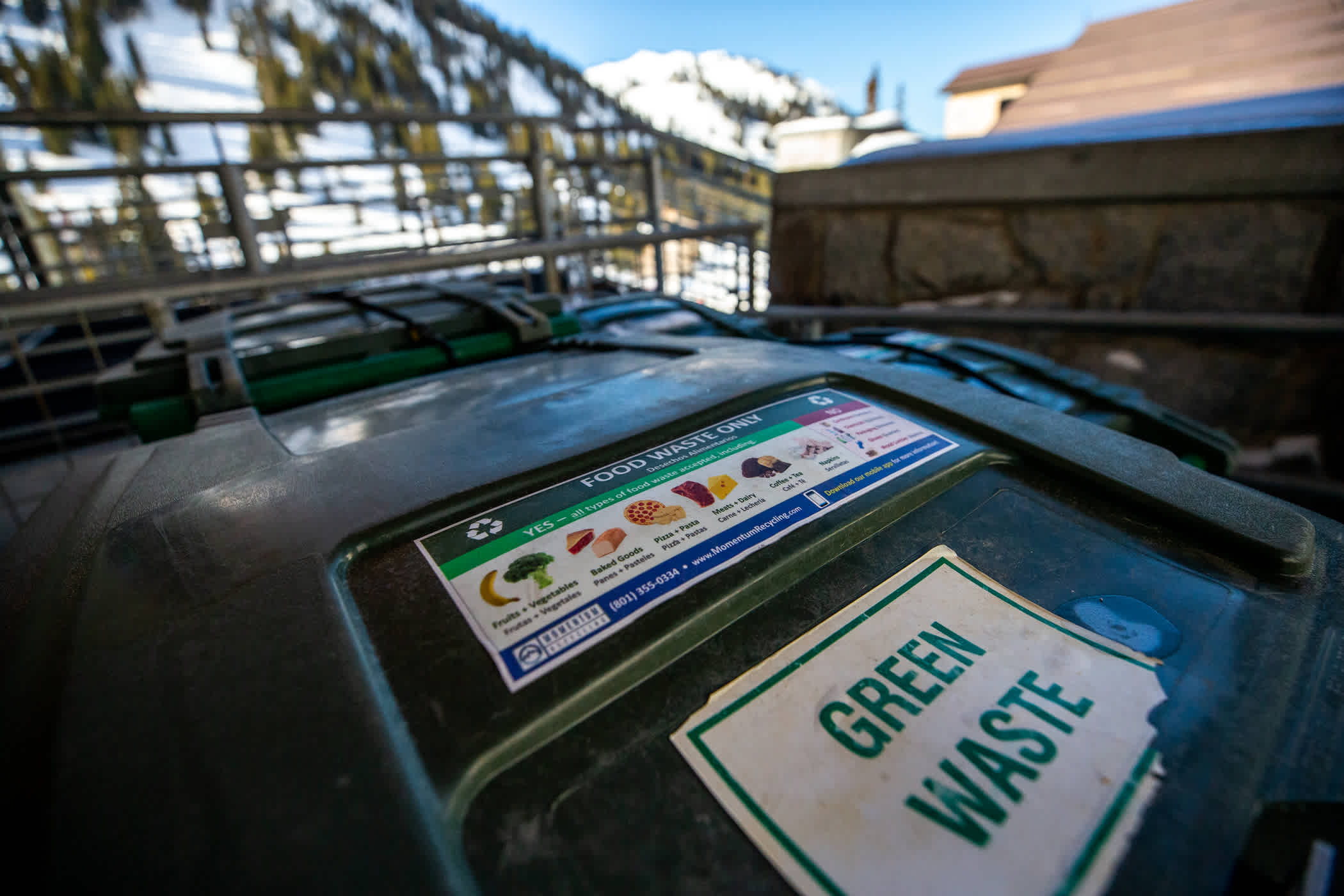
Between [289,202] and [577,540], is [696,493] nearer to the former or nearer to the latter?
[577,540]

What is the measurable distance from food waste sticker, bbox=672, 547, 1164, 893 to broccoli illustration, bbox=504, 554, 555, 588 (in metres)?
0.23

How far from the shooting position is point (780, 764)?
55 centimetres

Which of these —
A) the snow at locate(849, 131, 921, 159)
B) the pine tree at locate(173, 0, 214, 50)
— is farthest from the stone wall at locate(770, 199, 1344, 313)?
the pine tree at locate(173, 0, 214, 50)

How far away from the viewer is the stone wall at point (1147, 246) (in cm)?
214

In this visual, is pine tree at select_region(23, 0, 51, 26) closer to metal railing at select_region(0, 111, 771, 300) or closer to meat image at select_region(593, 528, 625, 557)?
metal railing at select_region(0, 111, 771, 300)

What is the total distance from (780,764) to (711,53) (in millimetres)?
39347

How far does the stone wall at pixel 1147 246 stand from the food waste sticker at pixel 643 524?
2.05 m

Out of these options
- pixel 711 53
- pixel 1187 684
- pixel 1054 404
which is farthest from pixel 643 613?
pixel 711 53

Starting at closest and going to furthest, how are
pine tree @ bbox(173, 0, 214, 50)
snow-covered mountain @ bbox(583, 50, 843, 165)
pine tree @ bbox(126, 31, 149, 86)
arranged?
pine tree @ bbox(126, 31, 149, 86) < pine tree @ bbox(173, 0, 214, 50) < snow-covered mountain @ bbox(583, 50, 843, 165)

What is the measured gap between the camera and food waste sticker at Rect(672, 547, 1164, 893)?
0.47 metres

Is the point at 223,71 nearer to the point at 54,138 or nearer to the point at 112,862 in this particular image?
the point at 54,138

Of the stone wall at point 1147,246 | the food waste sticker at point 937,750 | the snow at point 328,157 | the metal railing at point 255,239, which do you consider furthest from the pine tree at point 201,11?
the food waste sticker at point 937,750

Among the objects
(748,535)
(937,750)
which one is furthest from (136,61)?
(937,750)

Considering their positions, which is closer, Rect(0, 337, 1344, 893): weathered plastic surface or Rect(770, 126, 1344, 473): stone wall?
Rect(0, 337, 1344, 893): weathered plastic surface
